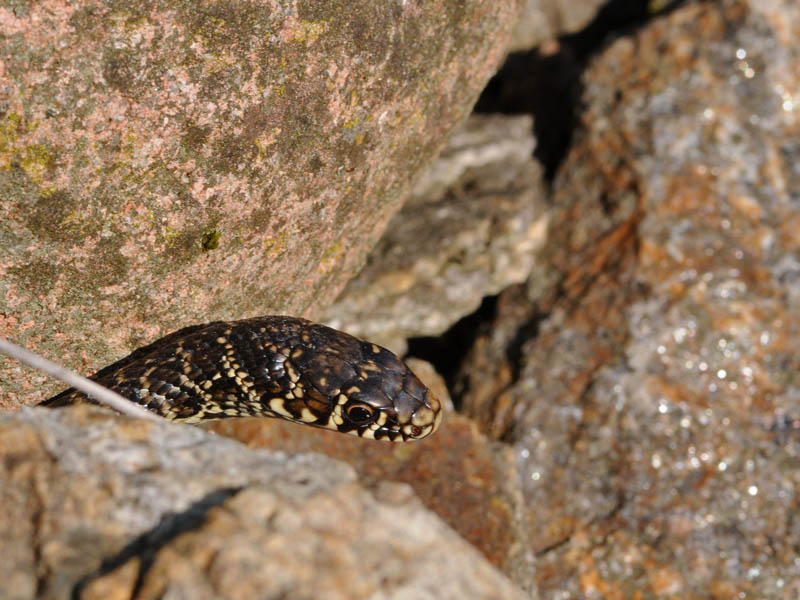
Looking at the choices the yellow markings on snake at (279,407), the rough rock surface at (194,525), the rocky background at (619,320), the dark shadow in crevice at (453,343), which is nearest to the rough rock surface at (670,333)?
the rocky background at (619,320)

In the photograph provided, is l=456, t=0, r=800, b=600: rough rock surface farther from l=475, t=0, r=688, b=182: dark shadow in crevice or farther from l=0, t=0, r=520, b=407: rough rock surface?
l=0, t=0, r=520, b=407: rough rock surface

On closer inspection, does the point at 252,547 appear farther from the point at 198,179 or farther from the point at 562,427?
the point at 562,427

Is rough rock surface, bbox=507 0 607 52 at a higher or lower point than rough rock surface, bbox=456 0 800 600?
higher

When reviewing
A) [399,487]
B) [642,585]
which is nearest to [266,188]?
[399,487]

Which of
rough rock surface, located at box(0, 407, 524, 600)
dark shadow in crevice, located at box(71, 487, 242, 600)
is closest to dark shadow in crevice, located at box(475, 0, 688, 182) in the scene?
rough rock surface, located at box(0, 407, 524, 600)

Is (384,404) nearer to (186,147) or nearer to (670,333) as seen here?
(186,147)

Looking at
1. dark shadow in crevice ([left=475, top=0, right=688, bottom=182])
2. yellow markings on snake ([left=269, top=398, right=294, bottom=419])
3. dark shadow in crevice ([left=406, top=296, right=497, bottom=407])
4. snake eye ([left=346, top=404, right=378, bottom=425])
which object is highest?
dark shadow in crevice ([left=475, top=0, right=688, bottom=182])
